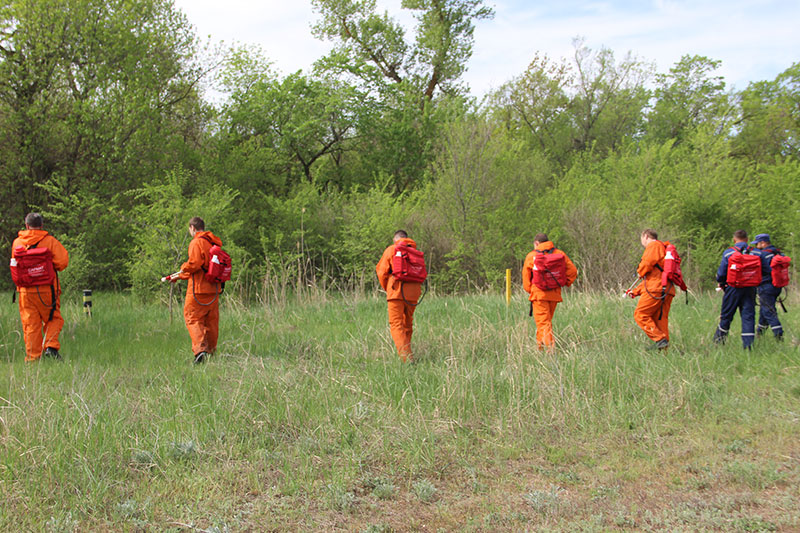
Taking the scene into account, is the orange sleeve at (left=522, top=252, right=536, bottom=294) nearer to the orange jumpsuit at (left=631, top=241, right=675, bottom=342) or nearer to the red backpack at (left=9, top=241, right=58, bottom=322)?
the orange jumpsuit at (left=631, top=241, right=675, bottom=342)

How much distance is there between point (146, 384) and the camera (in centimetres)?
632

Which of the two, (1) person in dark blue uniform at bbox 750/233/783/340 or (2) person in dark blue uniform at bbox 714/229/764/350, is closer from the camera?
(2) person in dark blue uniform at bbox 714/229/764/350

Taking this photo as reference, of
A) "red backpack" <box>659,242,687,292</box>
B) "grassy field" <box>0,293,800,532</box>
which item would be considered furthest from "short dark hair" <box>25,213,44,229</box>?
"red backpack" <box>659,242,687,292</box>

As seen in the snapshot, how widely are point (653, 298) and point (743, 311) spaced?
147cm

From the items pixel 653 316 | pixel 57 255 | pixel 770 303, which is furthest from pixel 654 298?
pixel 57 255

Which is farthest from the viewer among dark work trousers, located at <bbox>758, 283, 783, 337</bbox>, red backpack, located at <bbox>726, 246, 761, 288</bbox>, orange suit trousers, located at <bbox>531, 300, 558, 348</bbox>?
dark work trousers, located at <bbox>758, 283, 783, 337</bbox>

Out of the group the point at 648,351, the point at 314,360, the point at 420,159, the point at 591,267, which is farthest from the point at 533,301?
the point at 420,159

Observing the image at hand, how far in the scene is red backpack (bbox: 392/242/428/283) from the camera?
749 centimetres

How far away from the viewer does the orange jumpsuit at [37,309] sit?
7.33 meters

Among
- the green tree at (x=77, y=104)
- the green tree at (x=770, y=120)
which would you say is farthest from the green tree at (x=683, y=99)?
the green tree at (x=77, y=104)

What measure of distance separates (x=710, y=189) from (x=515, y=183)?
8.38 metres

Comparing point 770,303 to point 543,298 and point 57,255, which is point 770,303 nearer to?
point 543,298

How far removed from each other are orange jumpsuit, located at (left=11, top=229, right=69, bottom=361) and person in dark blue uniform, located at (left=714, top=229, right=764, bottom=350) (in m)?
8.90

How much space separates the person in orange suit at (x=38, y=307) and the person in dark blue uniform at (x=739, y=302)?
8891 millimetres
